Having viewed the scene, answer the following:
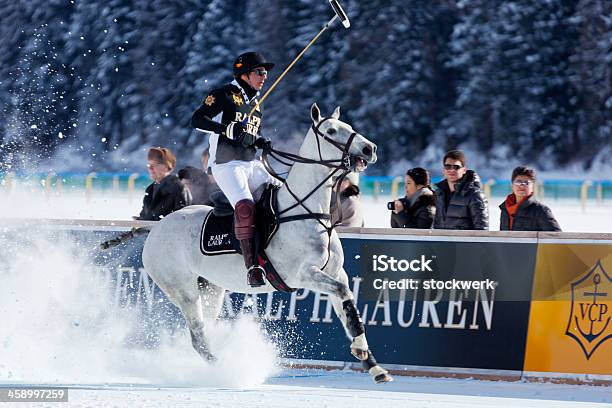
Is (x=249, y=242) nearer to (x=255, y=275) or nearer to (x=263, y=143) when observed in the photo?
(x=255, y=275)

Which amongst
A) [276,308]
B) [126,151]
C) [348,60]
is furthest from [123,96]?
[276,308]

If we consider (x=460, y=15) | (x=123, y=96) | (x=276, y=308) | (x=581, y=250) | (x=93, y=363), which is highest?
(x=460, y=15)

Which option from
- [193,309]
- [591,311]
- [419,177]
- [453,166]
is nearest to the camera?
[591,311]

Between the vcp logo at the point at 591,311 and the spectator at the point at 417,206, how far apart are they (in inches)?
61.6

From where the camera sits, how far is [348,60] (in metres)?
57.5

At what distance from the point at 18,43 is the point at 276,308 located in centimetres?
5678

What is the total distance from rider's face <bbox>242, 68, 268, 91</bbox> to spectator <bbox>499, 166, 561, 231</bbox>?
2.40 meters

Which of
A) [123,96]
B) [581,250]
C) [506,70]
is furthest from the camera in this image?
[123,96]

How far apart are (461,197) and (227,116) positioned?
2.36 metres

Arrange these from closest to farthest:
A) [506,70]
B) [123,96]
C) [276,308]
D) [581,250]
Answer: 1. [581,250]
2. [276,308]
3. [506,70]
4. [123,96]

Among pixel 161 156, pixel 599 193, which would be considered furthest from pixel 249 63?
pixel 599 193

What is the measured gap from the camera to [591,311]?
8.72 m

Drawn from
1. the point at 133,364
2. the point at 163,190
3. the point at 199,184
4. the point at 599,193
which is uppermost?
the point at 599,193

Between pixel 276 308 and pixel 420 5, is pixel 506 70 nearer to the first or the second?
pixel 420 5
